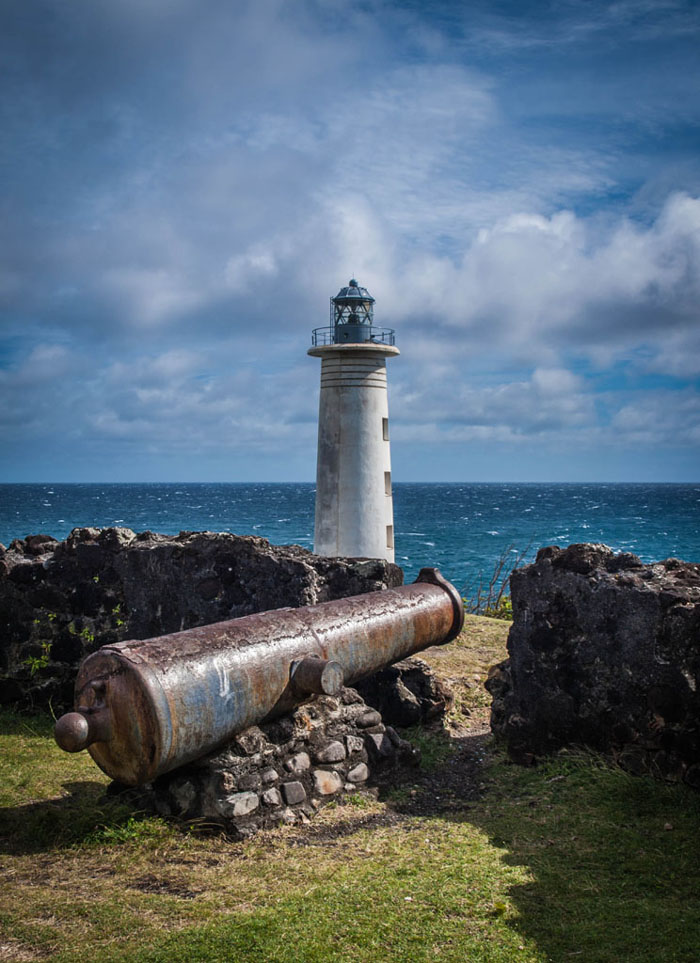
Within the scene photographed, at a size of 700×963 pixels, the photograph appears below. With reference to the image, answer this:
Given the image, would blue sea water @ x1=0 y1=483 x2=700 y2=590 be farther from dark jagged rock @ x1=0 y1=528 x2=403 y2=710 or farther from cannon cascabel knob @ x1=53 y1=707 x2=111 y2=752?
cannon cascabel knob @ x1=53 y1=707 x2=111 y2=752

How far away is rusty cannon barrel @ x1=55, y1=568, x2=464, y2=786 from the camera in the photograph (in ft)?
15.3

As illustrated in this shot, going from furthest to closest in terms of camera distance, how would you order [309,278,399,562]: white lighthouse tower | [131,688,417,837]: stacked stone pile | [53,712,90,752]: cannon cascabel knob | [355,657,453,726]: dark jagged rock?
[309,278,399,562]: white lighthouse tower → [355,657,453,726]: dark jagged rock → [131,688,417,837]: stacked stone pile → [53,712,90,752]: cannon cascabel knob

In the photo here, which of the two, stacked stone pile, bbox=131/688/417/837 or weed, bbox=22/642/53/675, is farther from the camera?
weed, bbox=22/642/53/675

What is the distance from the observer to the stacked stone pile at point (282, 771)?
506cm

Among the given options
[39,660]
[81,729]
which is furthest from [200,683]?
[39,660]

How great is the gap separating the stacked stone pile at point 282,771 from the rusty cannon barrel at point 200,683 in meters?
0.13

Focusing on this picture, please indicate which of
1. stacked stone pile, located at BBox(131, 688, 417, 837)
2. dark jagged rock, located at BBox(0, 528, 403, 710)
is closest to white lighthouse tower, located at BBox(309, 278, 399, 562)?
dark jagged rock, located at BBox(0, 528, 403, 710)

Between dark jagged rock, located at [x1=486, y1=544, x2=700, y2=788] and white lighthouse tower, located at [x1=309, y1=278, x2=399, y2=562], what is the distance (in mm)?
11724

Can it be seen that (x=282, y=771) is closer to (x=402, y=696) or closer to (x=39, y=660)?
(x=402, y=696)

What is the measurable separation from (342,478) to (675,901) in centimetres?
1480

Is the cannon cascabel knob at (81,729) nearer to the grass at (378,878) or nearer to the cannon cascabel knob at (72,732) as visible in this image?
the cannon cascabel knob at (72,732)

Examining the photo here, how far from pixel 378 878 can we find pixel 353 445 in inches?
575

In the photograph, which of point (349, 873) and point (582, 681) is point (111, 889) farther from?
point (582, 681)

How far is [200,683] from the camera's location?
16.0 ft
